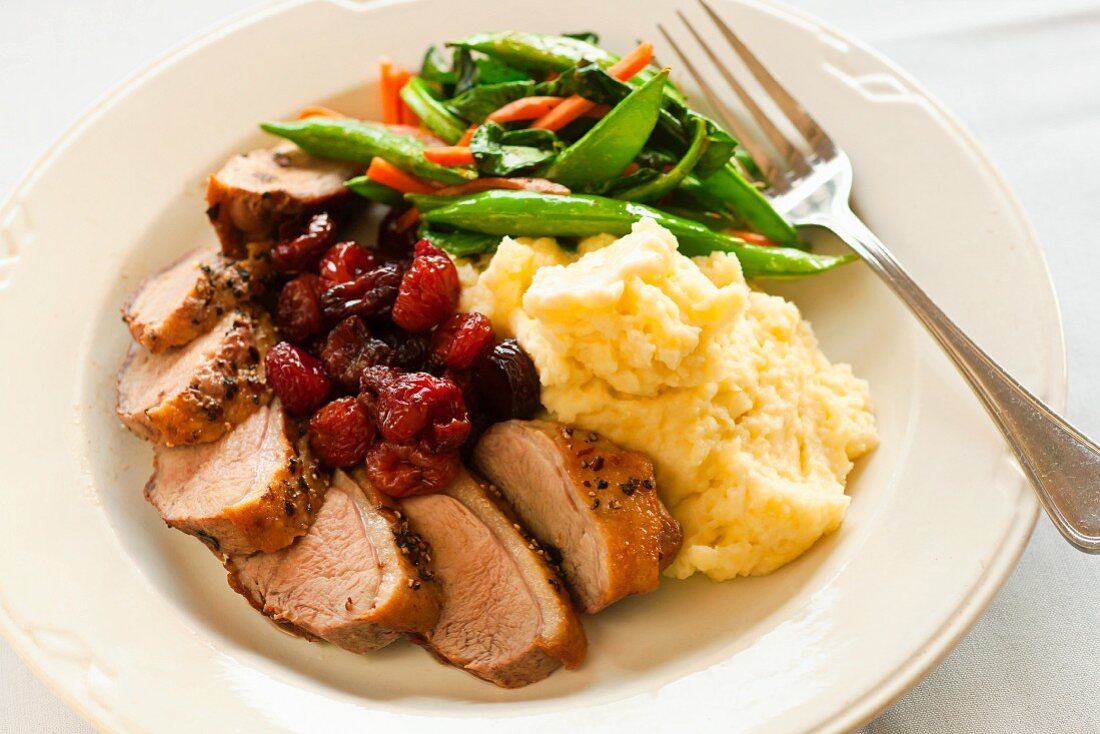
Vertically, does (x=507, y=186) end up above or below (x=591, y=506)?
above

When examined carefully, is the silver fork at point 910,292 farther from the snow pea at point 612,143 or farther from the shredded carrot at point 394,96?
Result: the shredded carrot at point 394,96

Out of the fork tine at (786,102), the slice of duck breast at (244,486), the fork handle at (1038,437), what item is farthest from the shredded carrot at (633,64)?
the slice of duck breast at (244,486)

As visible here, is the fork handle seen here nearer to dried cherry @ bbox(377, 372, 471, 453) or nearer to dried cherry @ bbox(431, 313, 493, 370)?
dried cherry @ bbox(431, 313, 493, 370)

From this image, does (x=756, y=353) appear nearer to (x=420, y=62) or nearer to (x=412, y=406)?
(x=412, y=406)

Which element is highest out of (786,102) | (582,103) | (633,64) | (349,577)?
(633,64)

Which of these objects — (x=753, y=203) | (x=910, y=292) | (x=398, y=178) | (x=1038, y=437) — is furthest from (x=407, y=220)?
(x=1038, y=437)

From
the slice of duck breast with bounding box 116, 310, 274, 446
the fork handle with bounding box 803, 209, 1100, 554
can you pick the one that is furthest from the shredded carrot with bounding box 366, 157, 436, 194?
the fork handle with bounding box 803, 209, 1100, 554

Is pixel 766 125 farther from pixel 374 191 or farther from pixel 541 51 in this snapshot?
pixel 374 191
